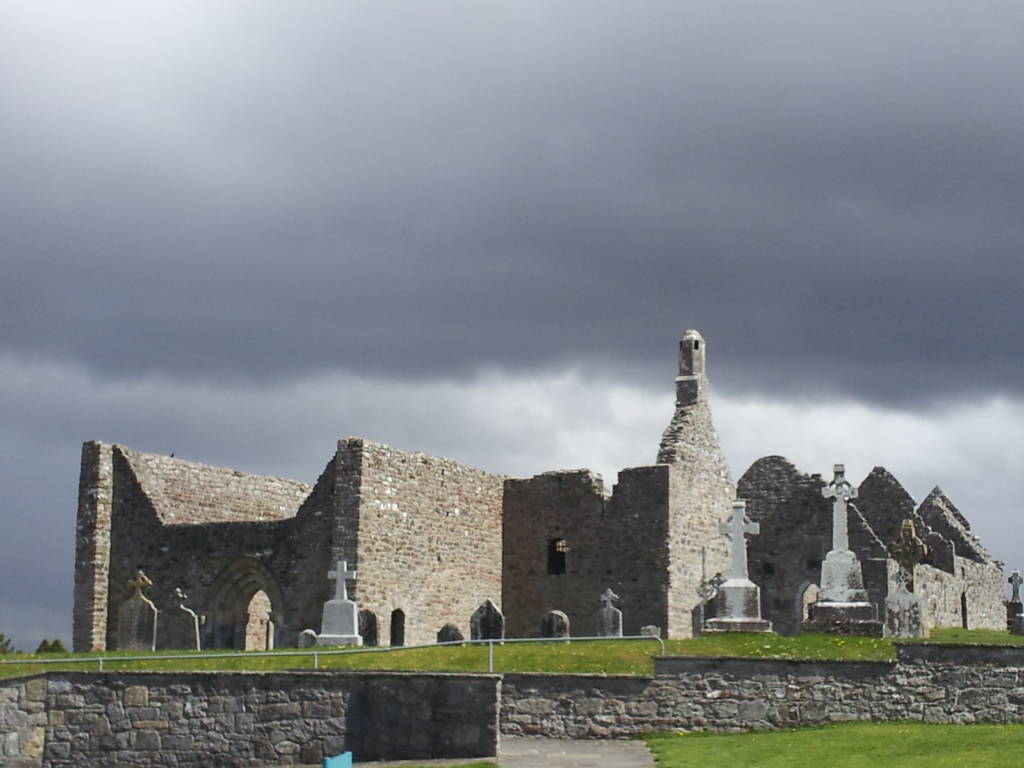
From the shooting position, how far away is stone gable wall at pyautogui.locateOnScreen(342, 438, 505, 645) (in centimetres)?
3566

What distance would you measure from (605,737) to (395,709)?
3.79 meters

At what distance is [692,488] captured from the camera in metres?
40.4

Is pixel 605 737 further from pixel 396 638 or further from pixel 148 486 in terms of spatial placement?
pixel 148 486

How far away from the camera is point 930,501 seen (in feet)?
174

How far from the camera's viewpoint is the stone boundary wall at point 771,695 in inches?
887

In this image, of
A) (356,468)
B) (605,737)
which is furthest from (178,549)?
(605,737)

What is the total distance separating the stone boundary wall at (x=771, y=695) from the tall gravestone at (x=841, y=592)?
4.99m

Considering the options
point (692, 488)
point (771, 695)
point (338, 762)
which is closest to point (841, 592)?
point (771, 695)

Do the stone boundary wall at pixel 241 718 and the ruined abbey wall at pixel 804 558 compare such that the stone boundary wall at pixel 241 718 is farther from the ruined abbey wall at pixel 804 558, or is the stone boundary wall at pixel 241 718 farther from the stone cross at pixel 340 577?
the ruined abbey wall at pixel 804 558

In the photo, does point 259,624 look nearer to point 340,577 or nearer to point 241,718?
point 340,577

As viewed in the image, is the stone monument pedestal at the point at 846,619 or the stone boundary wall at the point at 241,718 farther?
the stone monument pedestal at the point at 846,619

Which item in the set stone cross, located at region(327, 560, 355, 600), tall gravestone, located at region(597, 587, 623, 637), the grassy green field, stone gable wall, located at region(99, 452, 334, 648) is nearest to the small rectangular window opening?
tall gravestone, located at region(597, 587, 623, 637)

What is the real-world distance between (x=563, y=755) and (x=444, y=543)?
18255 mm

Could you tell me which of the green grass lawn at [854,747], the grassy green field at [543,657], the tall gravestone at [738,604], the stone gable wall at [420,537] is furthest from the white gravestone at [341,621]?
the green grass lawn at [854,747]
